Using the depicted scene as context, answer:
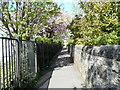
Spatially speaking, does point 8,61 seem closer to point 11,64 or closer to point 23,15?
point 11,64

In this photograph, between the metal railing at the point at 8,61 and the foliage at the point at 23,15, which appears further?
the foliage at the point at 23,15

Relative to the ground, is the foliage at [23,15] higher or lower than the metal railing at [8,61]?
higher

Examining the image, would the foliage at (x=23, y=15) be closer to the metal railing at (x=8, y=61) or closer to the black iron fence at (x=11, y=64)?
the black iron fence at (x=11, y=64)

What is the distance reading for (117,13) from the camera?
219 inches

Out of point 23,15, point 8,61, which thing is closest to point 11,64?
point 8,61

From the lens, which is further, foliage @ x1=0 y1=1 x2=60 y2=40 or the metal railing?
foliage @ x1=0 y1=1 x2=60 y2=40

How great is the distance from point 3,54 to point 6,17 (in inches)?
121

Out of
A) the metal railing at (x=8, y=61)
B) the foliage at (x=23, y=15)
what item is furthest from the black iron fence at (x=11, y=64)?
the foliage at (x=23, y=15)

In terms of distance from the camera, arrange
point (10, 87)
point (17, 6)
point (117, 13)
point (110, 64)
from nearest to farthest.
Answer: point (110, 64)
point (10, 87)
point (117, 13)
point (17, 6)

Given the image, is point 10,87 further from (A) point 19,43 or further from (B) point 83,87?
(B) point 83,87

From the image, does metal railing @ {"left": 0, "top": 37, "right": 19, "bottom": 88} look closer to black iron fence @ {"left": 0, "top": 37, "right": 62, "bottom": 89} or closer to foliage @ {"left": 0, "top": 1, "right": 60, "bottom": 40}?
black iron fence @ {"left": 0, "top": 37, "right": 62, "bottom": 89}

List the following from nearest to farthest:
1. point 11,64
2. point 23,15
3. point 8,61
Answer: point 8,61
point 11,64
point 23,15

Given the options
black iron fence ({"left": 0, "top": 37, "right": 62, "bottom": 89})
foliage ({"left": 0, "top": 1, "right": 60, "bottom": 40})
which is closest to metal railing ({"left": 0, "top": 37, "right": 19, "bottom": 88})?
black iron fence ({"left": 0, "top": 37, "right": 62, "bottom": 89})

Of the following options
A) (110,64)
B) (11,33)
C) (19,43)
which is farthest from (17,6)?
(110,64)
